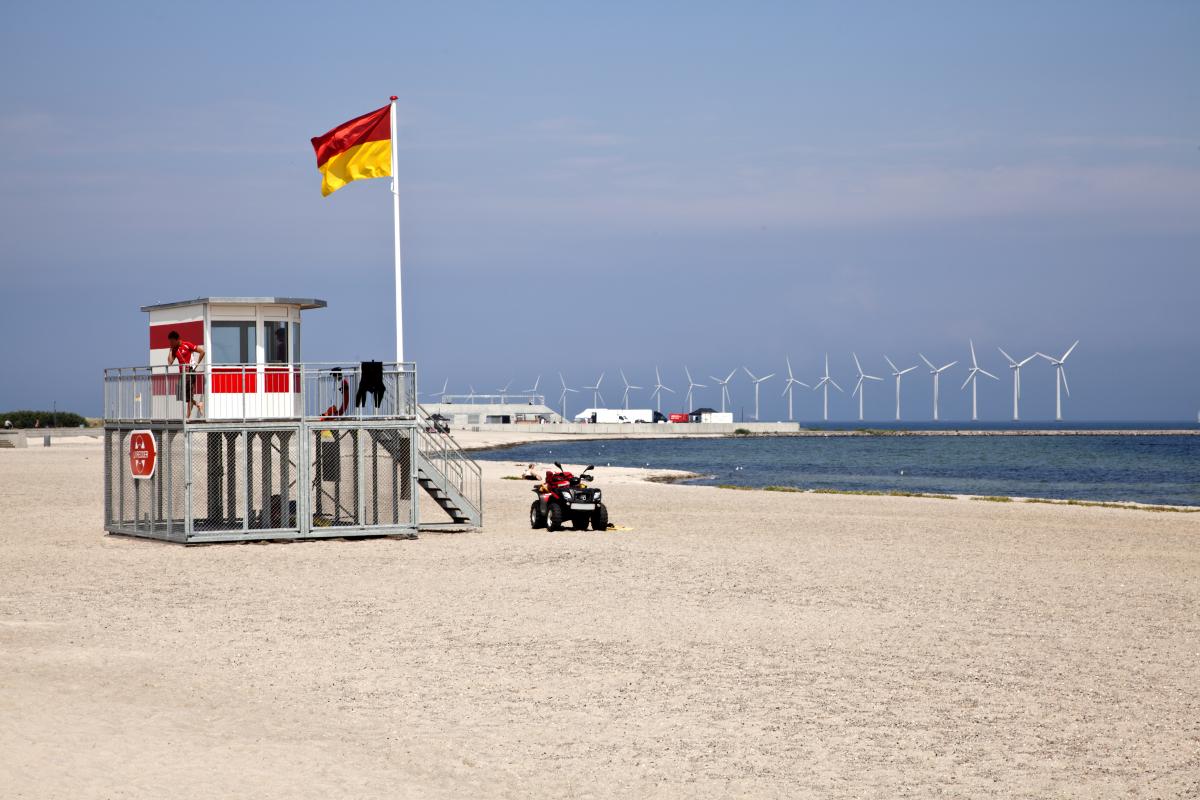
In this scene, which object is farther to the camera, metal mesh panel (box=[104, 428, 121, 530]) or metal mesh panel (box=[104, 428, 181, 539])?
metal mesh panel (box=[104, 428, 121, 530])


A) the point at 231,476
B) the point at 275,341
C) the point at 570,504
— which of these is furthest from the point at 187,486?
the point at 570,504

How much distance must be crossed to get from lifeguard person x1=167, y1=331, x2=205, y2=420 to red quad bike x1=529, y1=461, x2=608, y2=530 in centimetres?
686

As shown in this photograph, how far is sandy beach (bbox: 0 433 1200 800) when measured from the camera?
9000 mm

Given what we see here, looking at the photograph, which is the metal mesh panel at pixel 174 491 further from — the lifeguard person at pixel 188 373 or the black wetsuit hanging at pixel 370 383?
the black wetsuit hanging at pixel 370 383

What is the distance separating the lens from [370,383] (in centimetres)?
2544

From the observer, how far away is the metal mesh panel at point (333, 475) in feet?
83.3

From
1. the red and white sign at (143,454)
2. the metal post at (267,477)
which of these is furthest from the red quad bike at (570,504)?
the red and white sign at (143,454)

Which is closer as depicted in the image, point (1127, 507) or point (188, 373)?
point (188, 373)

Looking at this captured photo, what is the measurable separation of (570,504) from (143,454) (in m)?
8.09

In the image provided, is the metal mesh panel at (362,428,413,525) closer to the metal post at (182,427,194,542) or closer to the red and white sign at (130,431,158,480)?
the metal post at (182,427,194,542)

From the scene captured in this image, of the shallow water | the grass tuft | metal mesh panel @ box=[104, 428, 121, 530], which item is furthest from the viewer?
the shallow water

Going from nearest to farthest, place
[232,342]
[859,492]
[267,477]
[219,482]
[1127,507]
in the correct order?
[232,342] → [267,477] → [219,482] → [1127,507] → [859,492]

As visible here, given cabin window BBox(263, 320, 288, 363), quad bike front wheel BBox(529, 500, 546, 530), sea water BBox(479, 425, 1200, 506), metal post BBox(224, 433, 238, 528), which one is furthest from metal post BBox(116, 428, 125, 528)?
sea water BBox(479, 425, 1200, 506)

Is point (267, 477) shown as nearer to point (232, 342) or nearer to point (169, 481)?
point (169, 481)
